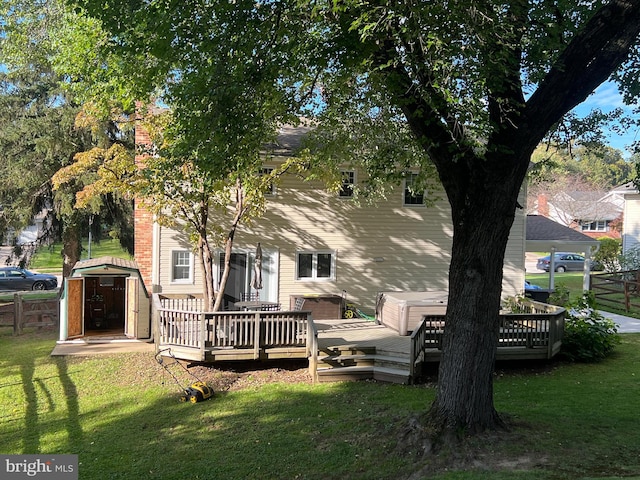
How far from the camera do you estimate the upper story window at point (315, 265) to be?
15.3 meters

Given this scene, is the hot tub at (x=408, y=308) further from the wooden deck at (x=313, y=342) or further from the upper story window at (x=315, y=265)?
the upper story window at (x=315, y=265)

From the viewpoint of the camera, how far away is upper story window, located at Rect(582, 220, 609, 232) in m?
45.5

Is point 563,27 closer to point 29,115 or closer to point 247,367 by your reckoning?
point 247,367

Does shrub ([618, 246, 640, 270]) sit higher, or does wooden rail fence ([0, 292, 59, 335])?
shrub ([618, 246, 640, 270])

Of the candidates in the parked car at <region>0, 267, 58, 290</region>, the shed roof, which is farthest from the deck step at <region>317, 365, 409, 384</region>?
the parked car at <region>0, 267, 58, 290</region>

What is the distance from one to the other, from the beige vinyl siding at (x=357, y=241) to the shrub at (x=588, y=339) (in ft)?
15.7

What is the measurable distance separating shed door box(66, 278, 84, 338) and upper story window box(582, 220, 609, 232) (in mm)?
45389

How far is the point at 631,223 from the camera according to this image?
2841cm

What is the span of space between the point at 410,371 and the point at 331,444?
3.30m

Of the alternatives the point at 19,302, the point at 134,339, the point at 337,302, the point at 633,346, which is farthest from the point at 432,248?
the point at 19,302

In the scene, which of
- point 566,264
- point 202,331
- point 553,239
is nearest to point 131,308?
point 202,331

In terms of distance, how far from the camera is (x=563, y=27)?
22.5 ft

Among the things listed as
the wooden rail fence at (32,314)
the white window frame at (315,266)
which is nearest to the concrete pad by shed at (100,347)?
the wooden rail fence at (32,314)

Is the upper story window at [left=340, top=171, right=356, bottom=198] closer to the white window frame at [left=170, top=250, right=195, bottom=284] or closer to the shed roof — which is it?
the white window frame at [left=170, top=250, right=195, bottom=284]
